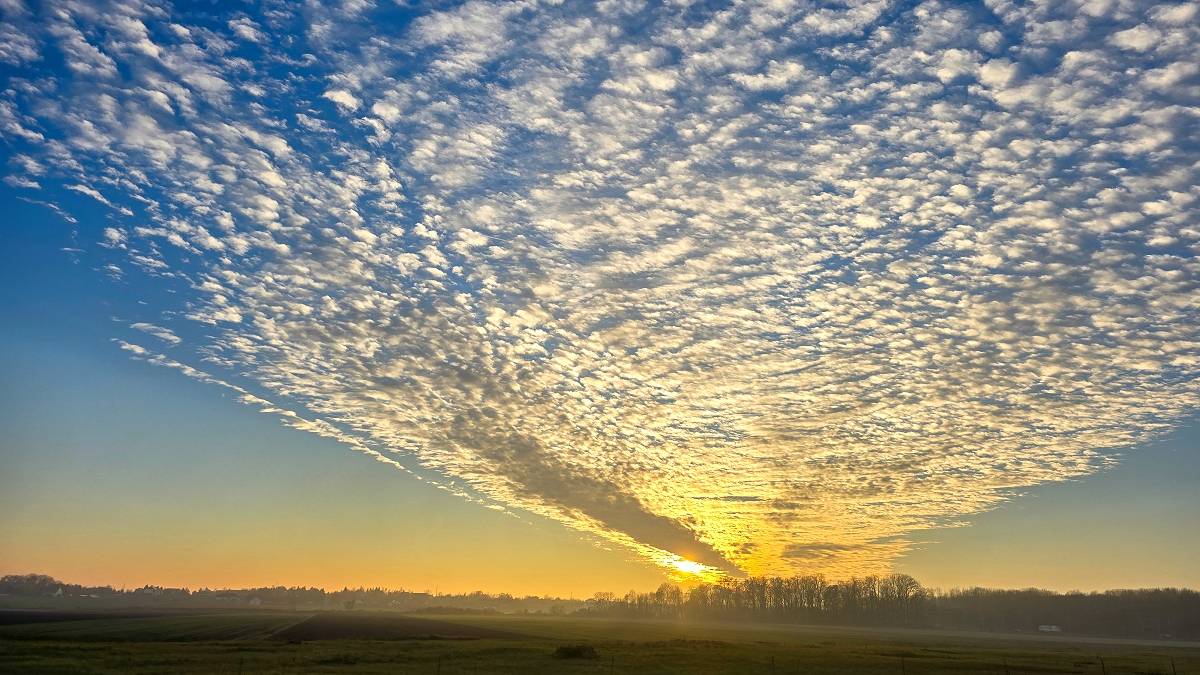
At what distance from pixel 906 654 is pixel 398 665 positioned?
2570 inches

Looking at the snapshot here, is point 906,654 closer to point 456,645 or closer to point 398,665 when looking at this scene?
point 456,645

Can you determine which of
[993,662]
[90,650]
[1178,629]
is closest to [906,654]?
[993,662]

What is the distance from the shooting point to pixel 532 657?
68.6 m

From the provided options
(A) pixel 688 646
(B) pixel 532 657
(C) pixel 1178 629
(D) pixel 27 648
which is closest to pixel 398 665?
(B) pixel 532 657

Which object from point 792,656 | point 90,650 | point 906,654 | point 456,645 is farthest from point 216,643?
point 906,654

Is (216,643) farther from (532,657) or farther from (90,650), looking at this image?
(532,657)

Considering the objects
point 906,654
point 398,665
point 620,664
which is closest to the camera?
point 398,665

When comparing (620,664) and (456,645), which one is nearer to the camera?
(620,664)

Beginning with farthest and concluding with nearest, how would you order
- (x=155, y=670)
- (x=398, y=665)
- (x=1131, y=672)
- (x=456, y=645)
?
(x=456, y=645), (x=1131, y=672), (x=398, y=665), (x=155, y=670)

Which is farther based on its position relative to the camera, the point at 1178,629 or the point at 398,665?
the point at 1178,629

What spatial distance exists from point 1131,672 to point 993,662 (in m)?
13.5

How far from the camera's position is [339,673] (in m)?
51.2

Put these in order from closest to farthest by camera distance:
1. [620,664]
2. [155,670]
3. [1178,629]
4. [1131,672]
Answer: [155,670]
[620,664]
[1131,672]
[1178,629]

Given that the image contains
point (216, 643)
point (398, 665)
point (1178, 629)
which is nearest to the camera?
point (398, 665)
